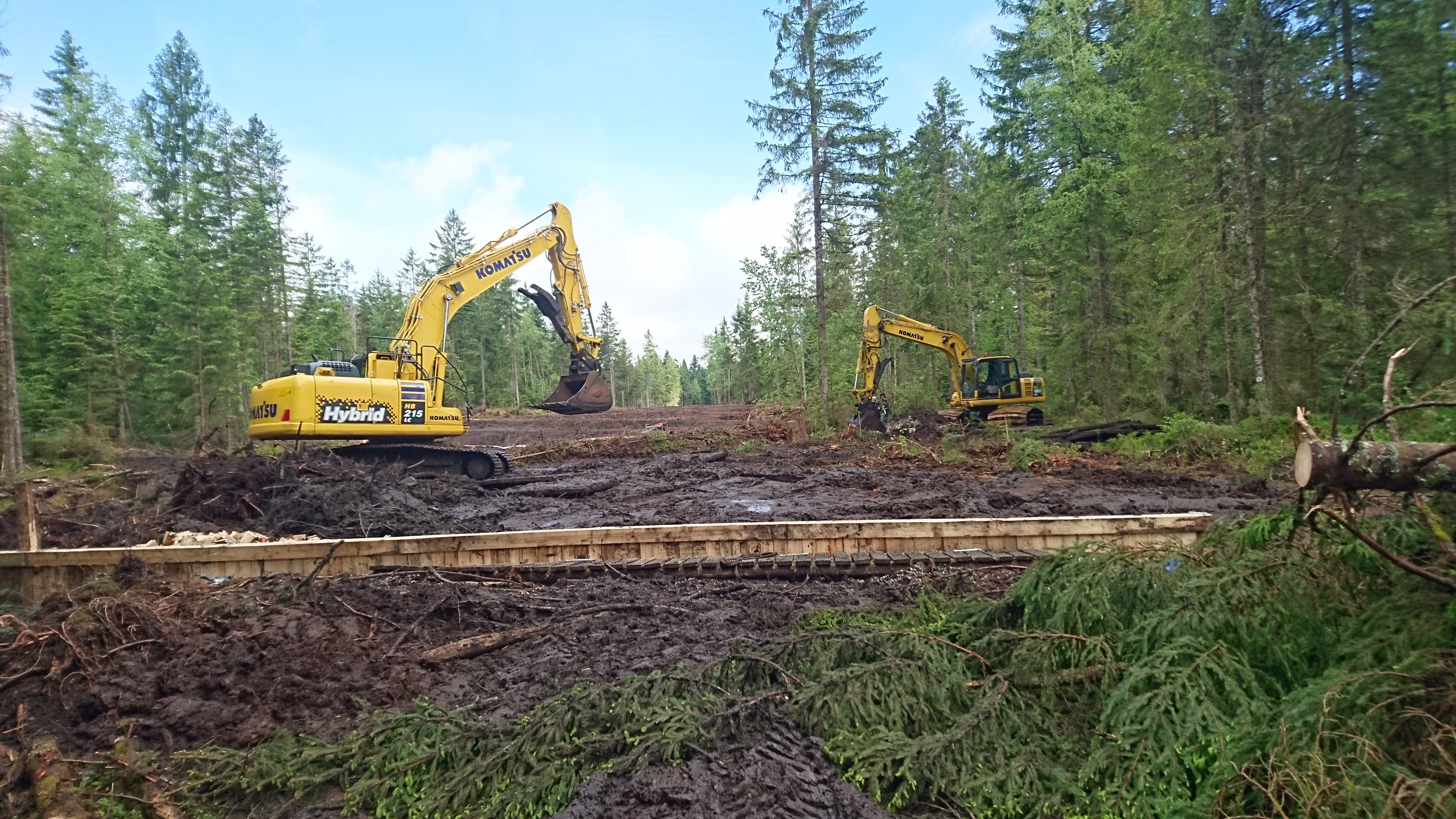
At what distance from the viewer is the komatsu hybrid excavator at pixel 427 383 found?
10.3 meters

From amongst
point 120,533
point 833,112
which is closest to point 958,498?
point 120,533

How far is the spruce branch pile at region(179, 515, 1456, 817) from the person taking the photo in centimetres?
196

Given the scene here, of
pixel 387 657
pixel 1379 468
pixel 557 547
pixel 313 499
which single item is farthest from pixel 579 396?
pixel 1379 468

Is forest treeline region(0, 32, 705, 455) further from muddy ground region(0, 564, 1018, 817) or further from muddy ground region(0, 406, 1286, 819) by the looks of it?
muddy ground region(0, 564, 1018, 817)

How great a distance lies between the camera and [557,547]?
5.79 m

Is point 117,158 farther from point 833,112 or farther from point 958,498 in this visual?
point 958,498

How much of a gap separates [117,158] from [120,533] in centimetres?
2644

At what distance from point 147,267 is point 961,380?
90.1ft

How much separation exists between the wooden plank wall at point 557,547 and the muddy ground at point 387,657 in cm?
34

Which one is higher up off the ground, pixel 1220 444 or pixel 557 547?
pixel 1220 444

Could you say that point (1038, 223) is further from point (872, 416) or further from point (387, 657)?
point (387, 657)

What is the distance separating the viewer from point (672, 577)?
215 inches

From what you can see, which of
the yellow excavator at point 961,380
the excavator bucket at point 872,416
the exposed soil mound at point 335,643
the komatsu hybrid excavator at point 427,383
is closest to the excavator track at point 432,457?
the komatsu hybrid excavator at point 427,383

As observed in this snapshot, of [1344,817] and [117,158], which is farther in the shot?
[117,158]
